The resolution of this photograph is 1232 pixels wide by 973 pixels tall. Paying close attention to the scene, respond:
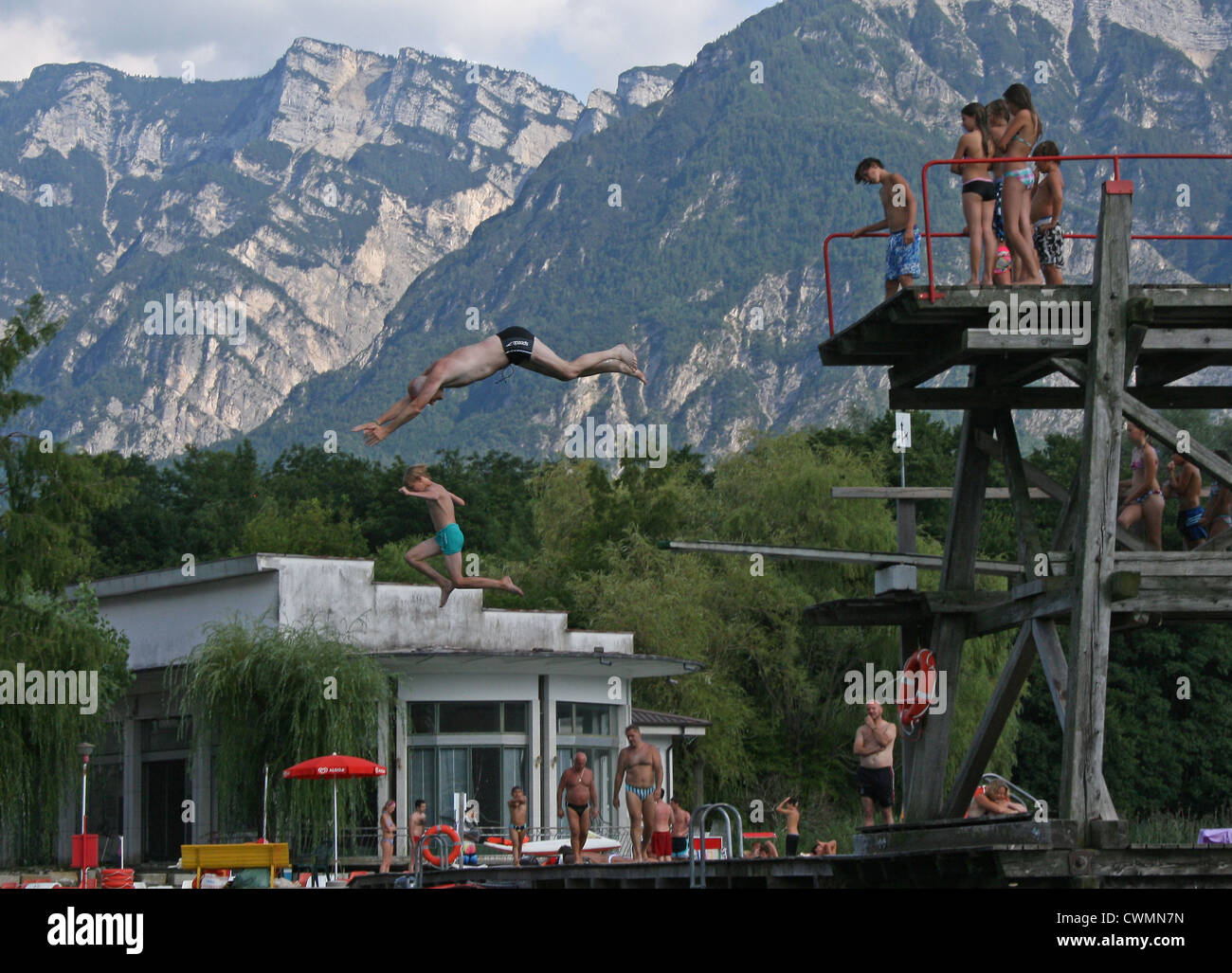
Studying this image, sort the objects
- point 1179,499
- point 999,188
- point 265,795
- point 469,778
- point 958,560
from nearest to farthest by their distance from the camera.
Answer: point 999,188 → point 958,560 → point 1179,499 → point 265,795 → point 469,778

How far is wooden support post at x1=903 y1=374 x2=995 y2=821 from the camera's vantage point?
1783 centimetres

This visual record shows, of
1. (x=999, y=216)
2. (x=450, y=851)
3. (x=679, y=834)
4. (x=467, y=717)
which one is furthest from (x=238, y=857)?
(x=999, y=216)

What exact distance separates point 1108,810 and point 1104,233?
4.81 m

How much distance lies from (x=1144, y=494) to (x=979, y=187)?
4179 mm

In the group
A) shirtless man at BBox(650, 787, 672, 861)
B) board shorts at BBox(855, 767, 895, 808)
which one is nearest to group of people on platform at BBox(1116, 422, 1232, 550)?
board shorts at BBox(855, 767, 895, 808)

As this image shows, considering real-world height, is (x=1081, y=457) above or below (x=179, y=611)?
above

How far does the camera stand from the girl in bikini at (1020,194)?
52.9ft

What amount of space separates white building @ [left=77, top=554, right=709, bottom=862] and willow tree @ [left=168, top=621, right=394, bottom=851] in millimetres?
961

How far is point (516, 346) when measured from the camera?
1238 centimetres

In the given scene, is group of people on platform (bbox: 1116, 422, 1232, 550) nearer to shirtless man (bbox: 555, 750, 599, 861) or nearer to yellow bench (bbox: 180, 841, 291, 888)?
shirtless man (bbox: 555, 750, 599, 861)

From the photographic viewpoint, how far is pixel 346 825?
113ft

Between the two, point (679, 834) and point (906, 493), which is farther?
point (679, 834)

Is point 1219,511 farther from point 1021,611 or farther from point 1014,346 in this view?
point 1014,346
